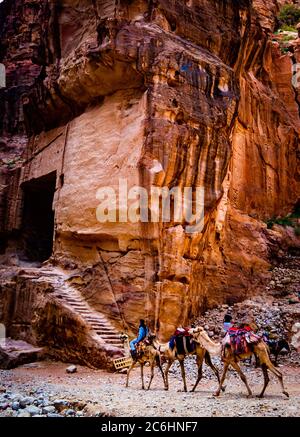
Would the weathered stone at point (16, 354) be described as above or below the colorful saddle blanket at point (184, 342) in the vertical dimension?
below

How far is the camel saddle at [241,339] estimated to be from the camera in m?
9.98

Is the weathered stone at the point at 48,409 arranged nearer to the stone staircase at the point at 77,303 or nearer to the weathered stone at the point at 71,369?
the weathered stone at the point at 71,369

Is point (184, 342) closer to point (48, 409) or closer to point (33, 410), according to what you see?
point (48, 409)

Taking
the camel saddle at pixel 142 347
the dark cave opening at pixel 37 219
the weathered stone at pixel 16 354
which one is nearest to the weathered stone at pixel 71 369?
the weathered stone at pixel 16 354

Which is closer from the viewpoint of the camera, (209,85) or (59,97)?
(209,85)

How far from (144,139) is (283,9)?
86.8 ft

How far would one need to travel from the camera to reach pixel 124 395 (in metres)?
10.2

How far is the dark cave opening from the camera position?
23359mm

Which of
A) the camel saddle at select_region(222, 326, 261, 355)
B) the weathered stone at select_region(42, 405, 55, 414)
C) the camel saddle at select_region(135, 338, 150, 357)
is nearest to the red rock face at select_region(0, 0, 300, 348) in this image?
the camel saddle at select_region(135, 338, 150, 357)

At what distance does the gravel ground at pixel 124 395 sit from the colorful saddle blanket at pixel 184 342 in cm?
96

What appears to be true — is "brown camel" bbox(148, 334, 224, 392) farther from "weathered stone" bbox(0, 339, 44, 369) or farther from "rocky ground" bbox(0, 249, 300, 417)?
"weathered stone" bbox(0, 339, 44, 369)

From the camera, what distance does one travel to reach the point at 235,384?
12.1 metres
